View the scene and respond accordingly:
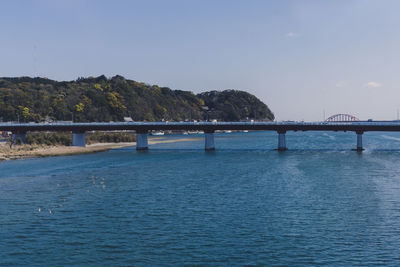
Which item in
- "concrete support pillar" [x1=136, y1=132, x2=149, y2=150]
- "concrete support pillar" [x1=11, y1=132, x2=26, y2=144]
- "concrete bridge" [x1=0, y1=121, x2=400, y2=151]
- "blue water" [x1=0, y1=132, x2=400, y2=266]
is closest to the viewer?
"blue water" [x1=0, y1=132, x2=400, y2=266]

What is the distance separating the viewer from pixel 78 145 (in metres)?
158

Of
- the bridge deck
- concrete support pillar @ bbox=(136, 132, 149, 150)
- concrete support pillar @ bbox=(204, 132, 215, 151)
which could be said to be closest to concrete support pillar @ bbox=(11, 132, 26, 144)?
the bridge deck

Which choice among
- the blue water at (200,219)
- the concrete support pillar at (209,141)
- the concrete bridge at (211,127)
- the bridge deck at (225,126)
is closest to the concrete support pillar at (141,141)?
the concrete bridge at (211,127)

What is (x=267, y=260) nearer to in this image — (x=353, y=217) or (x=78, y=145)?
(x=353, y=217)

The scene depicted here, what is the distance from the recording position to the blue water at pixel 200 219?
108 feet

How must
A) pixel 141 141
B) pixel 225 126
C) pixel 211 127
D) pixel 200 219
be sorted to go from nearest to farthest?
pixel 200 219
pixel 225 126
pixel 211 127
pixel 141 141

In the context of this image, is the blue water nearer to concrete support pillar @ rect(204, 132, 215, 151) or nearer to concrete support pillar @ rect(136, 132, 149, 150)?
concrete support pillar @ rect(204, 132, 215, 151)

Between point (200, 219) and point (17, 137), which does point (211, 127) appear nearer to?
point (17, 137)

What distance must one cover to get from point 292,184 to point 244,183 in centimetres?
830

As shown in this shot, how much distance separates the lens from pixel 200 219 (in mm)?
44469

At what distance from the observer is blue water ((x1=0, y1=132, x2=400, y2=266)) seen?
33.1 metres

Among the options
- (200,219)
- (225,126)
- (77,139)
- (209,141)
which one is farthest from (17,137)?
(200,219)

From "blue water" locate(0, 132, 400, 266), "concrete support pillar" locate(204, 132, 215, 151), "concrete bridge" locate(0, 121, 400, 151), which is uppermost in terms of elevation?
"concrete bridge" locate(0, 121, 400, 151)

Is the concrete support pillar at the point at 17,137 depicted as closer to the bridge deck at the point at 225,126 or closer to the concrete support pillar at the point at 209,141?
the bridge deck at the point at 225,126
